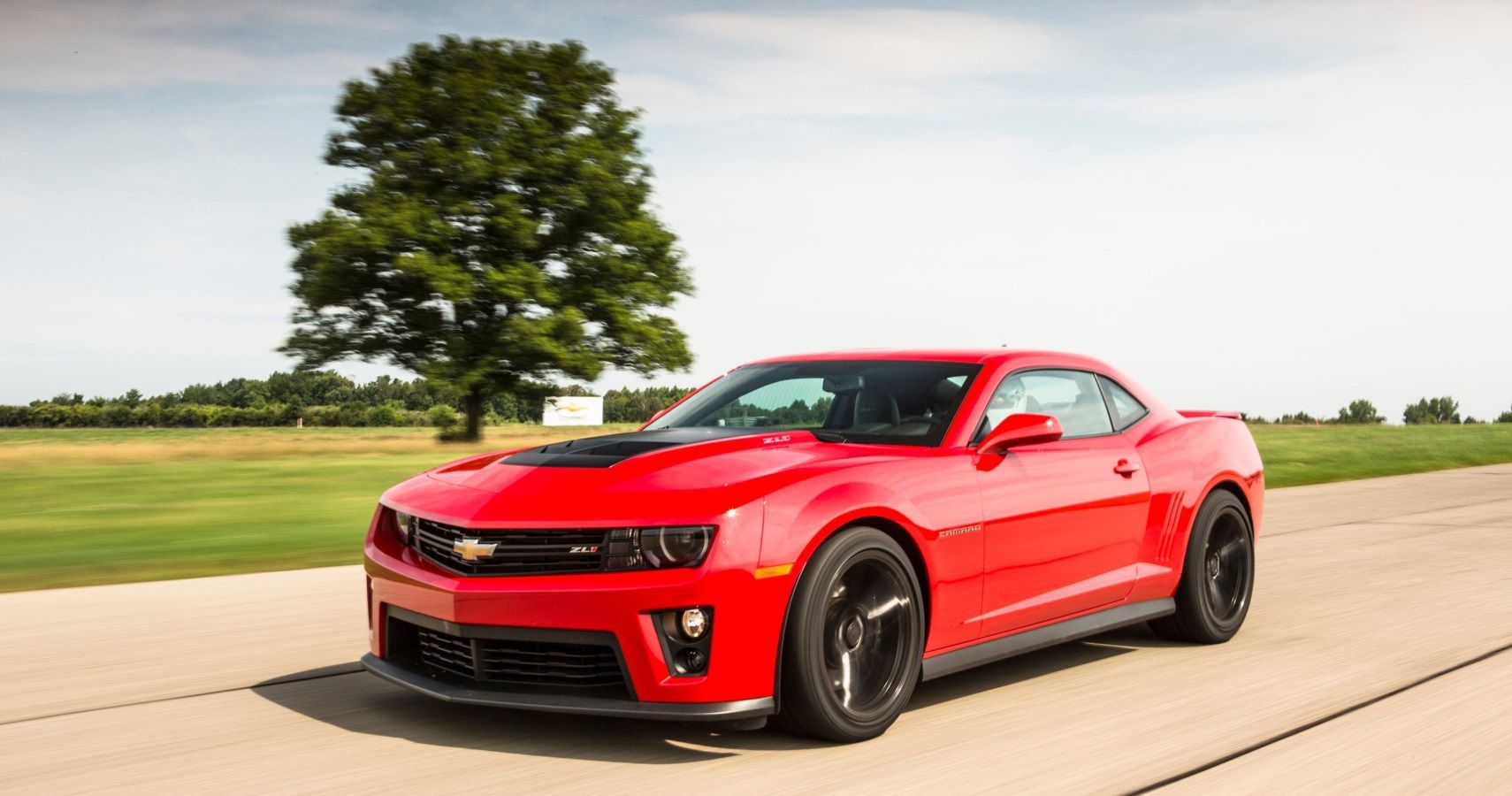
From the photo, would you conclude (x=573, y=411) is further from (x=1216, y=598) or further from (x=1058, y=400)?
(x=1058, y=400)

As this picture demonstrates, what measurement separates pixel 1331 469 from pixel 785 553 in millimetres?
20556

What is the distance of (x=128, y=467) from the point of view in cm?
1928

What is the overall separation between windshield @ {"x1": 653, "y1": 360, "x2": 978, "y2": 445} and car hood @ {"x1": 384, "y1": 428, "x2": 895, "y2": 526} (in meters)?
0.29

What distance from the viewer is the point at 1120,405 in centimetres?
652

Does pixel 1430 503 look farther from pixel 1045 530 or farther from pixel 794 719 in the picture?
pixel 794 719

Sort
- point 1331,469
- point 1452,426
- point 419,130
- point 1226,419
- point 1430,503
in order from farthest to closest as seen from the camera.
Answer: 1. point 1452,426
2. point 419,130
3. point 1331,469
4. point 1430,503
5. point 1226,419

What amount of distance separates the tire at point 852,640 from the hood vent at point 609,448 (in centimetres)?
81

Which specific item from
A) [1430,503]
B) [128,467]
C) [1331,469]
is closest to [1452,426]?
[1331,469]

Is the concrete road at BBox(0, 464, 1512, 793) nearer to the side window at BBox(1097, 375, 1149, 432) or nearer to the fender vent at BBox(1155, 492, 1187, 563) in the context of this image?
the fender vent at BBox(1155, 492, 1187, 563)

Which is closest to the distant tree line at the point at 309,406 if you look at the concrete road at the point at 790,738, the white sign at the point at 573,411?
the white sign at the point at 573,411

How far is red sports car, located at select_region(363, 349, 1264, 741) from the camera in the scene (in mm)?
4270

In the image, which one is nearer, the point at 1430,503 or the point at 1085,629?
the point at 1085,629

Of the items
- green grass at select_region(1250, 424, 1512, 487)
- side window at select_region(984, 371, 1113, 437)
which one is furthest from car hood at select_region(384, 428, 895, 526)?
green grass at select_region(1250, 424, 1512, 487)

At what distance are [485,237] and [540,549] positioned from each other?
25.5m
